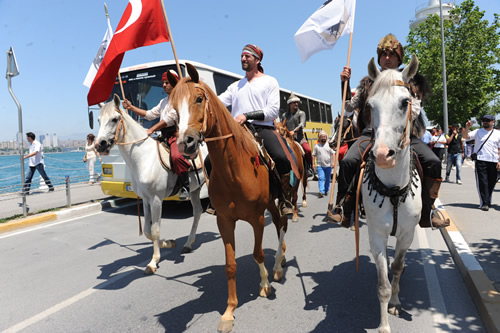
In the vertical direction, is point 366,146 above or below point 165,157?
above

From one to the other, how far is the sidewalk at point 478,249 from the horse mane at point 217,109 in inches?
108

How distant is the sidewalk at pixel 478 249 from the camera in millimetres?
3281

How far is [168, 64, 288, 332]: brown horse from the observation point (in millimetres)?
2684

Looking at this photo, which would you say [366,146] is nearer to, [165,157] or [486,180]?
[165,157]

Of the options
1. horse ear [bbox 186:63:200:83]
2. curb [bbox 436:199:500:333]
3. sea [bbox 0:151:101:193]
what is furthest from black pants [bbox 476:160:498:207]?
sea [bbox 0:151:101:193]

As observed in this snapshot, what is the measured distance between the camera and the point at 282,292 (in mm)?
3994

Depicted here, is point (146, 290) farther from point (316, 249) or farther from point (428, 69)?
point (428, 69)

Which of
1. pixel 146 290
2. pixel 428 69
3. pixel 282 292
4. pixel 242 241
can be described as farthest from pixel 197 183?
pixel 428 69

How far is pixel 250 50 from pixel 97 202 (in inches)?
309

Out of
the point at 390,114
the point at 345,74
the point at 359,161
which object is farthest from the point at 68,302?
the point at 345,74

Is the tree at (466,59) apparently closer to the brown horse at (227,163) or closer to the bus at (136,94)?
the bus at (136,94)

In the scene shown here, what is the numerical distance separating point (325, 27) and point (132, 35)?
268 cm

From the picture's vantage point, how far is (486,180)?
7930 mm

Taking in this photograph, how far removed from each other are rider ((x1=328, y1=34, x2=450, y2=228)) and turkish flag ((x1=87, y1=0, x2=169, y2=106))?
110 inches
